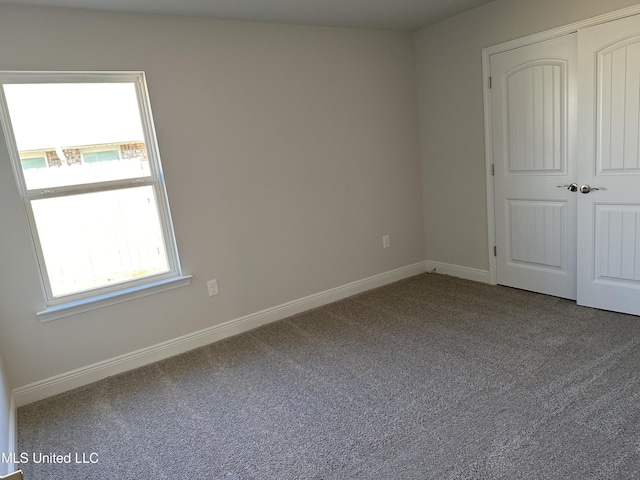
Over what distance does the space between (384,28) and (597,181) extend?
226cm

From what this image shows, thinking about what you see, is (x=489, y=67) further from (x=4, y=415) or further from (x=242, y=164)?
(x=4, y=415)

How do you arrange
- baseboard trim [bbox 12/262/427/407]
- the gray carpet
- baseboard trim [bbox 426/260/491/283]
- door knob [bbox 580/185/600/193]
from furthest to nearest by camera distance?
baseboard trim [bbox 426/260/491/283], door knob [bbox 580/185/600/193], baseboard trim [bbox 12/262/427/407], the gray carpet

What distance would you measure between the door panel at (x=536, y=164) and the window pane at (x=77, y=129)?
2940 millimetres

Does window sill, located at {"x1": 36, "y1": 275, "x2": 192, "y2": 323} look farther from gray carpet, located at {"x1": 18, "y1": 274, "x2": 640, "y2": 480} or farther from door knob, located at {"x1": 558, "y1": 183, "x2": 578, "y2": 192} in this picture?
door knob, located at {"x1": 558, "y1": 183, "x2": 578, "y2": 192}

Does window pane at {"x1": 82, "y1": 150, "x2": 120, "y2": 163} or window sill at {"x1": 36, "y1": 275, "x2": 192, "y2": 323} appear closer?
window sill at {"x1": 36, "y1": 275, "x2": 192, "y2": 323}

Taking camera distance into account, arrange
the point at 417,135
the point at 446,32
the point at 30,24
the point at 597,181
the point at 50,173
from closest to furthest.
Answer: the point at 30,24 < the point at 50,173 < the point at 597,181 < the point at 446,32 < the point at 417,135

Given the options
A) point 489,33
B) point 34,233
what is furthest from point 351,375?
point 489,33

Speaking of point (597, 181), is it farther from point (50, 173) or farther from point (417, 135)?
point (50, 173)

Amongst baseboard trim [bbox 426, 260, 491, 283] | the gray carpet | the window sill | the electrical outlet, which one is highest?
the window sill

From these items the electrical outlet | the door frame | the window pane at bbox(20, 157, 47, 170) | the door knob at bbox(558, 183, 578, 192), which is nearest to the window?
the window pane at bbox(20, 157, 47, 170)

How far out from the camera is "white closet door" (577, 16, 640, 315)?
2.83 metres

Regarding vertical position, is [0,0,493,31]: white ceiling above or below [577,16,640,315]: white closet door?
above

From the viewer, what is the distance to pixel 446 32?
3.89 m

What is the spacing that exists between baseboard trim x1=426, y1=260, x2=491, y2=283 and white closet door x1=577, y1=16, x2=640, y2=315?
92cm
